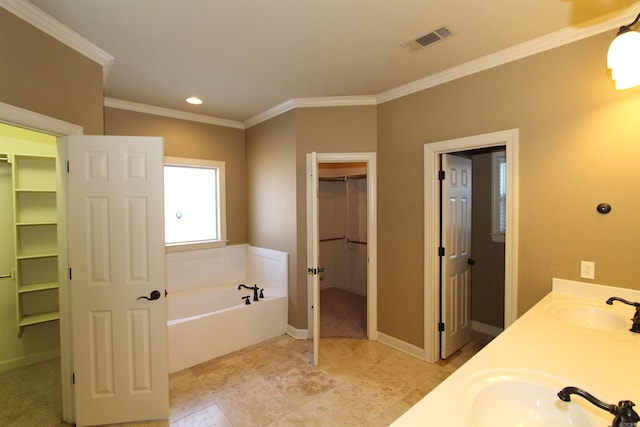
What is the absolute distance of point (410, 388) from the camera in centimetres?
256

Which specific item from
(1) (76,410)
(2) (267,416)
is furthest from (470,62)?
(1) (76,410)

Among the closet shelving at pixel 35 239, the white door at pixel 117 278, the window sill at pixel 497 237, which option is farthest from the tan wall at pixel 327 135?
the closet shelving at pixel 35 239

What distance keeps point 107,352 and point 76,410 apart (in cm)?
45

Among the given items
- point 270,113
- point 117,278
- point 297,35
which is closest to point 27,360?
point 117,278

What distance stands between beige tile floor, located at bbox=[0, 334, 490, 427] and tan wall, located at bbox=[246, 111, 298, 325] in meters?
0.72

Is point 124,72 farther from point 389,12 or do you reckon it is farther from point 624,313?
point 624,313

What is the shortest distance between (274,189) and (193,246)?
51.5 inches

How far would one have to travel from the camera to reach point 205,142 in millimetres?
4051

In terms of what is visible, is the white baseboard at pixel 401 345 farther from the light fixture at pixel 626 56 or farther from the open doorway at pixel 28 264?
the open doorway at pixel 28 264

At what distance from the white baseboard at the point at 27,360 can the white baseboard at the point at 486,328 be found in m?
4.63

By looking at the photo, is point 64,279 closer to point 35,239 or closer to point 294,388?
point 35,239

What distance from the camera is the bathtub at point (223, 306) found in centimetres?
295

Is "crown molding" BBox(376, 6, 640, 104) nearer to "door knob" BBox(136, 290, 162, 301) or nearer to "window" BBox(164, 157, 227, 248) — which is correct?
"window" BBox(164, 157, 227, 248)

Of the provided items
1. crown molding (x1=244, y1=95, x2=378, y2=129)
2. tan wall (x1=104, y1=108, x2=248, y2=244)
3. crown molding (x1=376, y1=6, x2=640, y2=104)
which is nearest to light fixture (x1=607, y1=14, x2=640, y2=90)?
crown molding (x1=376, y1=6, x2=640, y2=104)
